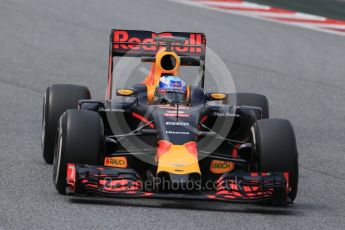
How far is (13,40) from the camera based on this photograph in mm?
21641

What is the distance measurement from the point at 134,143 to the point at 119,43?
8.07 feet

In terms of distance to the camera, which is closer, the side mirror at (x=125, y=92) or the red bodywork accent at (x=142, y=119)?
the red bodywork accent at (x=142, y=119)

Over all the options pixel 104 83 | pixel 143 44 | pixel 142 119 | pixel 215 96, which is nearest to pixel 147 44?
pixel 143 44

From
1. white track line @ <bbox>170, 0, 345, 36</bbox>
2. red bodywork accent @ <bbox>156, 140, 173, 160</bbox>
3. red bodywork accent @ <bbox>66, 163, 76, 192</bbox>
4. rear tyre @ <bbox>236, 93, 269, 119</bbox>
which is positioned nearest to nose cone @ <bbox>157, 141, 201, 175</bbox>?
red bodywork accent @ <bbox>156, 140, 173, 160</bbox>

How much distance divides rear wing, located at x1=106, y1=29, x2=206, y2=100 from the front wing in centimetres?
294

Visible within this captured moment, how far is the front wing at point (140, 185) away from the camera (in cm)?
1024

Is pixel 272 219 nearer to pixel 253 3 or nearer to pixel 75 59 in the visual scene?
pixel 75 59

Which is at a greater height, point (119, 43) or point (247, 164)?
point (119, 43)

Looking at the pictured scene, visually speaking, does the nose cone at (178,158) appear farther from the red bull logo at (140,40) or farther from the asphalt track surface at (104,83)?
the red bull logo at (140,40)

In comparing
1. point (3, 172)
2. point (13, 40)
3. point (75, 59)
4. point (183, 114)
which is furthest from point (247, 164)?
point (13, 40)

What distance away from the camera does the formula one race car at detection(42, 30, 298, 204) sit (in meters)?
10.3

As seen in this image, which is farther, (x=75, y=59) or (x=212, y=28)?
(x=212, y=28)

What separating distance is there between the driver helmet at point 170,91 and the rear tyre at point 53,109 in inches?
48.8

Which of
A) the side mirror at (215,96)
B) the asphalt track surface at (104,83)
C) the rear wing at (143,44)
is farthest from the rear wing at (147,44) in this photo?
the asphalt track surface at (104,83)
